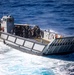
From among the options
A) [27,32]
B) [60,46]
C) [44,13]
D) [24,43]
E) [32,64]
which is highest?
[27,32]

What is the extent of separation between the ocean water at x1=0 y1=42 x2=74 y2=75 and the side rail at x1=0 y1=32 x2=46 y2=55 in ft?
2.70

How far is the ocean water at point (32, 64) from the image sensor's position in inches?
1480

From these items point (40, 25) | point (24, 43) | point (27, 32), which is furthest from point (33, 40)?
point (40, 25)

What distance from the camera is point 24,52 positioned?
1745 inches

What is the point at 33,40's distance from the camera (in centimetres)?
4312

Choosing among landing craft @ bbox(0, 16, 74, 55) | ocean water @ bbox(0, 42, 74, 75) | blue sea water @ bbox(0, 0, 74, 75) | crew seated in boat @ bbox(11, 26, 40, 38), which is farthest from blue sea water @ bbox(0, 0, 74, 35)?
ocean water @ bbox(0, 42, 74, 75)

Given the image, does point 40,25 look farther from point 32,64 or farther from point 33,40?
point 32,64

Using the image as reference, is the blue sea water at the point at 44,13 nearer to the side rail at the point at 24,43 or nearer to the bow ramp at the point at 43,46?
the side rail at the point at 24,43

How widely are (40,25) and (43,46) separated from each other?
25.6 metres

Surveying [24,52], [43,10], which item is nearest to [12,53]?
[24,52]

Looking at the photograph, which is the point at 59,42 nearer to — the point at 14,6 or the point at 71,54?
the point at 71,54

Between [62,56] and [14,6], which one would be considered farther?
[14,6]

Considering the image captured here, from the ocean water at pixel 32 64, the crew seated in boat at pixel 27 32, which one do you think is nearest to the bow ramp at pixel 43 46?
the ocean water at pixel 32 64

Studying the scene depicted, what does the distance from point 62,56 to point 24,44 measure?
5.59 m
